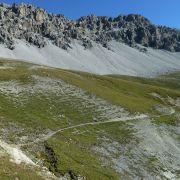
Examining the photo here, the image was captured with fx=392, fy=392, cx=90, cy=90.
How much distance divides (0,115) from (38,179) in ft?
108

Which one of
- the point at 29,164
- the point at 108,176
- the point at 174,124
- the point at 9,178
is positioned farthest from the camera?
the point at 174,124

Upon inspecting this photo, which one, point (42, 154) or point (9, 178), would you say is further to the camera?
point (42, 154)

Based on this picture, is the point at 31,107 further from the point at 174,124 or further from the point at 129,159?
the point at 174,124

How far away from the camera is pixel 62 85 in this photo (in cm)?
10831

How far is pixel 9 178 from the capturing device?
126ft

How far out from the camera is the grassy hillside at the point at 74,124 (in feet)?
187

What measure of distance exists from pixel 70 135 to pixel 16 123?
9746 mm

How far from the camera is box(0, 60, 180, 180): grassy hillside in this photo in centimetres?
5712

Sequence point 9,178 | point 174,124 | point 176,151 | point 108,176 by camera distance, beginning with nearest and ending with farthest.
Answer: point 9,178, point 108,176, point 176,151, point 174,124

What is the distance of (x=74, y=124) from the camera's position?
7862 centimetres

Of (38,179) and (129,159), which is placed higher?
(38,179)

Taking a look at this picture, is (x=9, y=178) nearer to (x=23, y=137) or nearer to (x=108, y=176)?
(x=108, y=176)

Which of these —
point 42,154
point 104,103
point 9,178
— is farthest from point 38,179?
point 104,103

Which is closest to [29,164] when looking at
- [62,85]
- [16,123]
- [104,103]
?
[16,123]
